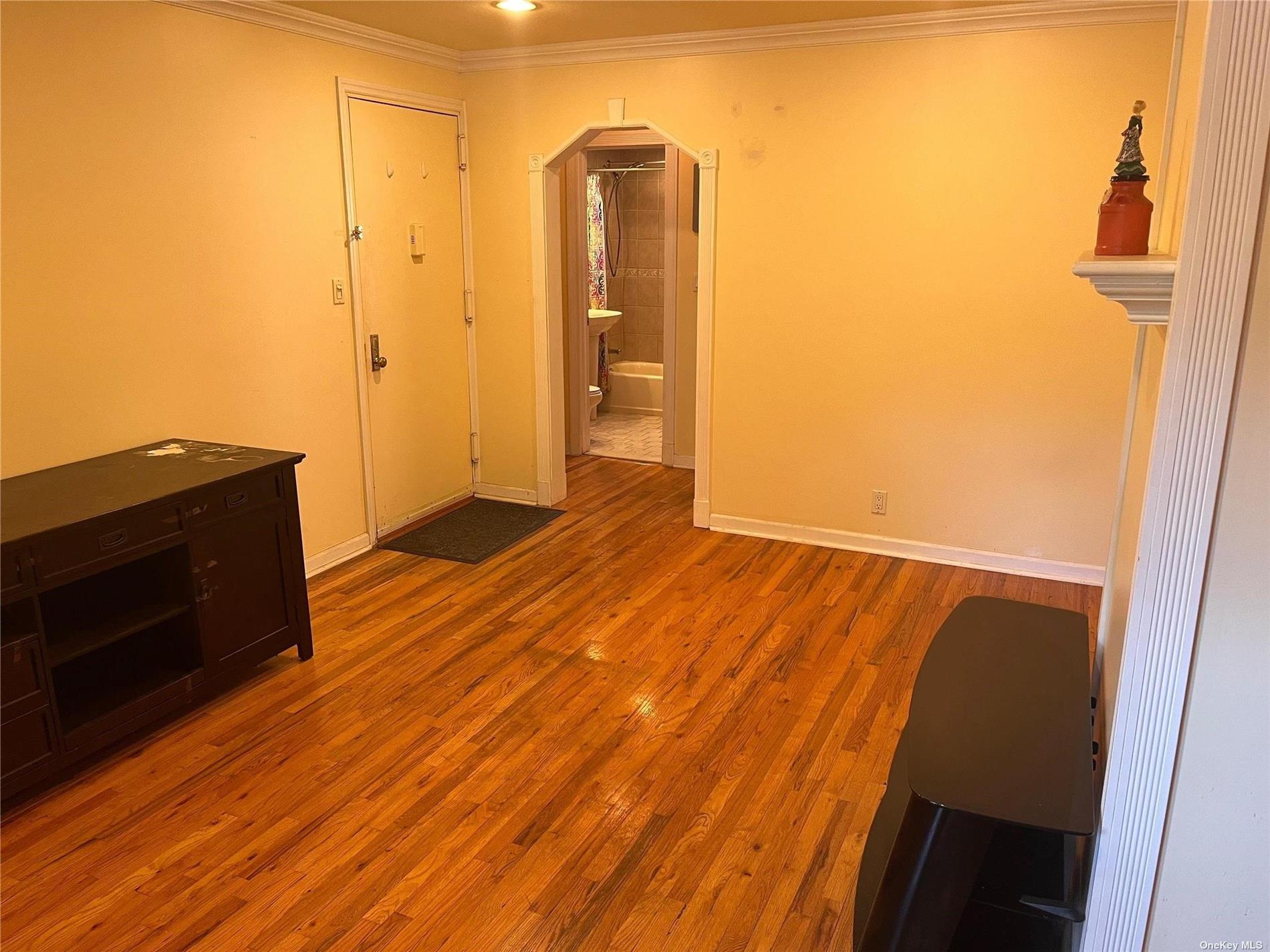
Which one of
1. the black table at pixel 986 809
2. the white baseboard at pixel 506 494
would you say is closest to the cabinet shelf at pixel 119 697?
the black table at pixel 986 809

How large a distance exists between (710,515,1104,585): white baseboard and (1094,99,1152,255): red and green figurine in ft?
9.37

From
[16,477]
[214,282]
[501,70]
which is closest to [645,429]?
[501,70]

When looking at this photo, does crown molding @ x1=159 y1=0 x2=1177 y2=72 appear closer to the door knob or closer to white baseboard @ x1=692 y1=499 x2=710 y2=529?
the door knob

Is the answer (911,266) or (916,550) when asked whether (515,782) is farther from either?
(911,266)

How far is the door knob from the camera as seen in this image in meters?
4.54

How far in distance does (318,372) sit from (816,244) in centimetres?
244

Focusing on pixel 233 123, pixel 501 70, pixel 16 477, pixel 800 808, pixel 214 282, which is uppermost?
pixel 501 70

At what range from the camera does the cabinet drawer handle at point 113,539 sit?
8.77 ft

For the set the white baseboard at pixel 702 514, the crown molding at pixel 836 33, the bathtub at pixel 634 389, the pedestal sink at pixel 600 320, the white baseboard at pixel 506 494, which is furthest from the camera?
the bathtub at pixel 634 389

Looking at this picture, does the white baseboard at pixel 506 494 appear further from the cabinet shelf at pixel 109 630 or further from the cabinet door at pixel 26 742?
the cabinet door at pixel 26 742

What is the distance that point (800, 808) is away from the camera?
260cm

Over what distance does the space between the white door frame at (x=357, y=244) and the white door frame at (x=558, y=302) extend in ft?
1.34

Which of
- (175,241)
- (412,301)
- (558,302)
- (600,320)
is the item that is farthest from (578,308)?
(175,241)

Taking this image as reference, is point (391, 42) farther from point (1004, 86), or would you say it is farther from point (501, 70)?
point (1004, 86)
